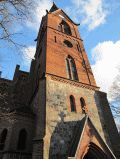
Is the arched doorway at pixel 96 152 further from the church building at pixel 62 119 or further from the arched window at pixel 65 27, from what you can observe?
the arched window at pixel 65 27

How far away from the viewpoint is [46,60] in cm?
1725

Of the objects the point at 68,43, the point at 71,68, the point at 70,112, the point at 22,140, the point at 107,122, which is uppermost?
the point at 68,43

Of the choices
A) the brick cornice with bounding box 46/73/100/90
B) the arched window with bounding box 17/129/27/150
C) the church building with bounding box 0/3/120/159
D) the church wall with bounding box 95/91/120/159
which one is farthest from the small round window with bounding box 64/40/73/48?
the arched window with bounding box 17/129/27/150

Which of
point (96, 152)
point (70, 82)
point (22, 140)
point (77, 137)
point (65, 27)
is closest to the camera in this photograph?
point (77, 137)

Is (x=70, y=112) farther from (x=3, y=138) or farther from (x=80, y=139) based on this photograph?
(x=3, y=138)

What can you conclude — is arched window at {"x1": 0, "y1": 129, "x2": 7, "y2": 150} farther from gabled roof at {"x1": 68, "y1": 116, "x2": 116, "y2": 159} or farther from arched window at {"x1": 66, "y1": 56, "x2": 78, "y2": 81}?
arched window at {"x1": 66, "y1": 56, "x2": 78, "y2": 81}

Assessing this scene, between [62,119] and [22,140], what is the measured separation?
3.30 meters

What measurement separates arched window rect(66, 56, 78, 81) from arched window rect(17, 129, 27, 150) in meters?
6.44

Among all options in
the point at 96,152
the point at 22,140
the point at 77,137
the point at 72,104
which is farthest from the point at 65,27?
the point at 96,152

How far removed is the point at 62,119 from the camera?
13.0m

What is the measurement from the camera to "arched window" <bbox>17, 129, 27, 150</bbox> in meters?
13.3

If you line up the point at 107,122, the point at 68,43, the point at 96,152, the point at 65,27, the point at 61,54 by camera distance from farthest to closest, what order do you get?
1. the point at 65,27
2. the point at 68,43
3. the point at 61,54
4. the point at 107,122
5. the point at 96,152

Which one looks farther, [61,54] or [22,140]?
[61,54]

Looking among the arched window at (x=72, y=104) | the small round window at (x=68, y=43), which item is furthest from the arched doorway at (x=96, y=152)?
the small round window at (x=68, y=43)
